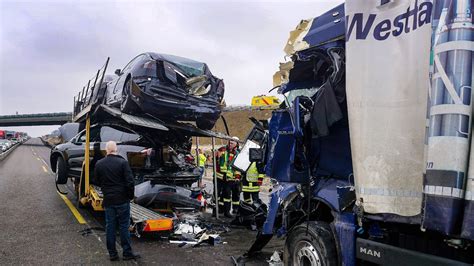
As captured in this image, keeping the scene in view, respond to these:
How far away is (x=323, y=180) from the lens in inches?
164

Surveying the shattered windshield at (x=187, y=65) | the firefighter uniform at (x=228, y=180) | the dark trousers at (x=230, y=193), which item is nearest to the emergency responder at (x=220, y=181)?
the firefighter uniform at (x=228, y=180)

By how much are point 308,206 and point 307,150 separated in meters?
0.58

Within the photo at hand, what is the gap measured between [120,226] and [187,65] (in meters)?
3.54

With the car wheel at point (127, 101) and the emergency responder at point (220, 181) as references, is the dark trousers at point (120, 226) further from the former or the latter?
the emergency responder at point (220, 181)

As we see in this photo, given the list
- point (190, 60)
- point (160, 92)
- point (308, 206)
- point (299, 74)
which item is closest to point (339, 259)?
point (308, 206)

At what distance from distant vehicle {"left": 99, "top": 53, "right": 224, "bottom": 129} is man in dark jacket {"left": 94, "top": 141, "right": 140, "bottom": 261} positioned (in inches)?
84.5

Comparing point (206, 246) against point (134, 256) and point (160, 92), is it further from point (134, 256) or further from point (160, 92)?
point (160, 92)

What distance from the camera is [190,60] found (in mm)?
8273

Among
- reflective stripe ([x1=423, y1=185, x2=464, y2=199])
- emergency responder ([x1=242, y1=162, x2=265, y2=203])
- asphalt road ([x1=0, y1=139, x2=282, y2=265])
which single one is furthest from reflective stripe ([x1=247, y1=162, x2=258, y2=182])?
reflective stripe ([x1=423, y1=185, x2=464, y2=199])

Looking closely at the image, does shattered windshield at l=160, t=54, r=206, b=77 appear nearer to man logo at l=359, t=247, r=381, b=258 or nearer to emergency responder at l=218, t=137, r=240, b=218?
emergency responder at l=218, t=137, r=240, b=218

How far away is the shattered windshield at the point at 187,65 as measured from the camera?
796 cm

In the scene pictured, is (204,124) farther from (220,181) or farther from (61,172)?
(61,172)

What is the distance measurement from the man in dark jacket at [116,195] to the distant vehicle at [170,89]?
215 cm

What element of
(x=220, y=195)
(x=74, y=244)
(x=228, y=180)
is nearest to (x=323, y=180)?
(x=74, y=244)
